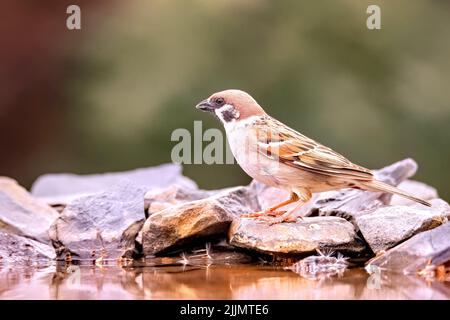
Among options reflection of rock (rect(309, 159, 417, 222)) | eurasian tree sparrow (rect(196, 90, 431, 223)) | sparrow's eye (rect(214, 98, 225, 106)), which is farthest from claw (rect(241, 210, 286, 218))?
sparrow's eye (rect(214, 98, 225, 106))

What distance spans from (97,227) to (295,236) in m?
1.25

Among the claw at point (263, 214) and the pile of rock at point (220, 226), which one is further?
the claw at point (263, 214)

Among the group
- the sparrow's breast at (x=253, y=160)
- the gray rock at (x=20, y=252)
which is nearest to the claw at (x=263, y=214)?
the sparrow's breast at (x=253, y=160)

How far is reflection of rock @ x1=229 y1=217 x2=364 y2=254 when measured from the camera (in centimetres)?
434

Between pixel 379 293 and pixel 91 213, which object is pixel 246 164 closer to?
pixel 91 213

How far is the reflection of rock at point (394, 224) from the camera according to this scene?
4.33 m

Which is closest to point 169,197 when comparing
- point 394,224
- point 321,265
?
point 321,265

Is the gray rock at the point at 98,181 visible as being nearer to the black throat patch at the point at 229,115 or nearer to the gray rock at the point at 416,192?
the gray rock at the point at 416,192

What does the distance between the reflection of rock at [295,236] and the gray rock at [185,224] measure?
12 cm

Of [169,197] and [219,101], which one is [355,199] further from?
[169,197]

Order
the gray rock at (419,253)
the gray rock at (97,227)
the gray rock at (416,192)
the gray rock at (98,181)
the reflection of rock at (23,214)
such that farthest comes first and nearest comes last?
the gray rock at (98,181) → the gray rock at (416,192) → the reflection of rock at (23,214) → the gray rock at (97,227) → the gray rock at (419,253)

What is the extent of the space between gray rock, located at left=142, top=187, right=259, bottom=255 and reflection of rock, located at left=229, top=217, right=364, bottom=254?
0.12m

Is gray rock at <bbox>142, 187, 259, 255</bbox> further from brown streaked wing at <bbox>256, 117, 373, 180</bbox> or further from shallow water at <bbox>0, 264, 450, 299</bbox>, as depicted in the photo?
brown streaked wing at <bbox>256, 117, 373, 180</bbox>

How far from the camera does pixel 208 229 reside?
463 centimetres
